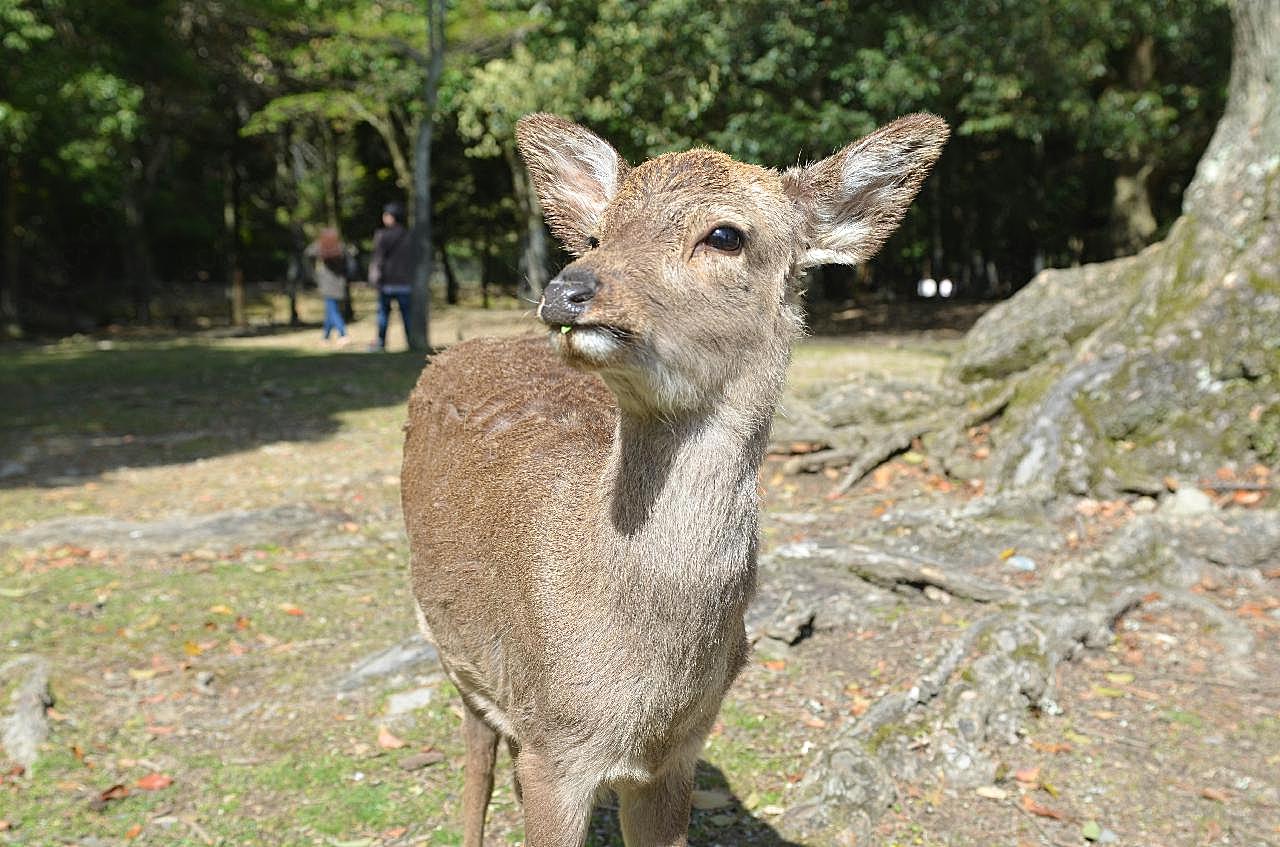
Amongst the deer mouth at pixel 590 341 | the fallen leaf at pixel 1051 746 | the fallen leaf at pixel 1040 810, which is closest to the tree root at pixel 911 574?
the fallen leaf at pixel 1051 746

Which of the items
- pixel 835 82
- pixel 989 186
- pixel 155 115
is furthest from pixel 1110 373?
pixel 155 115

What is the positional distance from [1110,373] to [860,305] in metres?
19.5

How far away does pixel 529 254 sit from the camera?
2686 cm

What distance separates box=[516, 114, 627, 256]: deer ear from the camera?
10.7ft

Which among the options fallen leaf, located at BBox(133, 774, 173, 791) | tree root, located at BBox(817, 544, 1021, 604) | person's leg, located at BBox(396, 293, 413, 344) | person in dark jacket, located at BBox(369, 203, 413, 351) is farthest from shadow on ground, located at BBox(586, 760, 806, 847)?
person's leg, located at BBox(396, 293, 413, 344)

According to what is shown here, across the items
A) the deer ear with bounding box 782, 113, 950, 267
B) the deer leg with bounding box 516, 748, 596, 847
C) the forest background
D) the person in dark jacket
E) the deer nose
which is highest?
the forest background

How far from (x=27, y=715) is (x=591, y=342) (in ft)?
12.3

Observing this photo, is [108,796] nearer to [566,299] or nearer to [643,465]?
[643,465]

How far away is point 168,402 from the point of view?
1334 centimetres

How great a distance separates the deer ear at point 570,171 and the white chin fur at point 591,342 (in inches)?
34.7

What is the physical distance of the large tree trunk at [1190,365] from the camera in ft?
22.3

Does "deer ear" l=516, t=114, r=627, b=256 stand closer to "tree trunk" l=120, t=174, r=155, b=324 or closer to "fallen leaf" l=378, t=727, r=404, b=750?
"fallen leaf" l=378, t=727, r=404, b=750

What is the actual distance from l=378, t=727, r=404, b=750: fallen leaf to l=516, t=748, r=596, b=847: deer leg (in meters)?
2.05

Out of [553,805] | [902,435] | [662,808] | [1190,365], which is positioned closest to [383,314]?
[902,435]
